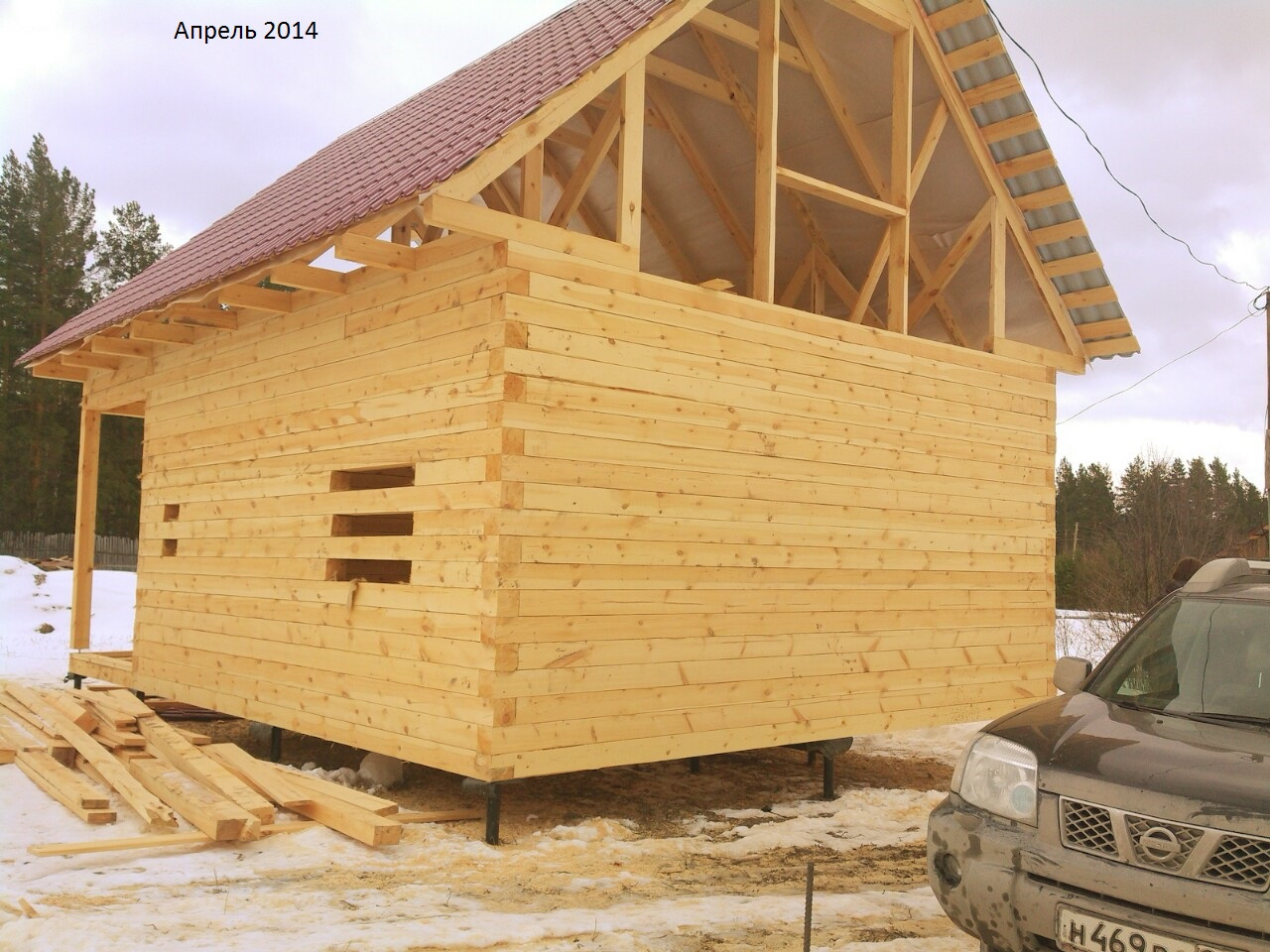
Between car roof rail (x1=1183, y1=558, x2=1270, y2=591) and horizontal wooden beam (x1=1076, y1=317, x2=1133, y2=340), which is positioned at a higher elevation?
horizontal wooden beam (x1=1076, y1=317, x2=1133, y2=340)

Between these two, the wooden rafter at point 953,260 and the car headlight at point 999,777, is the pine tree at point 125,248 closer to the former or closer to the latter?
the wooden rafter at point 953,260

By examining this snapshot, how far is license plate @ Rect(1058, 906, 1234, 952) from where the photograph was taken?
3.42 meters

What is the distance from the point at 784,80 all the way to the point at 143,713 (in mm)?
8061

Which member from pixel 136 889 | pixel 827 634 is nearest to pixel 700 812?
pixel 827 634

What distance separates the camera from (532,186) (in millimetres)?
7609

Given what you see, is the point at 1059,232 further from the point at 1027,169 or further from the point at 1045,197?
the point at 1027,169

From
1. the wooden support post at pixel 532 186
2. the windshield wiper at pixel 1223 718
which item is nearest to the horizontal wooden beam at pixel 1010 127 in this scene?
the wooden support post at pixel 532 186

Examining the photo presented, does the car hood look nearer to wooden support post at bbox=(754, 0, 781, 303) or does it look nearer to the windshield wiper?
the windshield wiper

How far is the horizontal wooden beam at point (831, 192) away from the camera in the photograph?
874 centimetres

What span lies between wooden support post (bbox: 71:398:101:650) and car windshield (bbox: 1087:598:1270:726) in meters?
12.5

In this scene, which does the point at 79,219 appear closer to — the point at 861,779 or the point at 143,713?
the point at 143,713

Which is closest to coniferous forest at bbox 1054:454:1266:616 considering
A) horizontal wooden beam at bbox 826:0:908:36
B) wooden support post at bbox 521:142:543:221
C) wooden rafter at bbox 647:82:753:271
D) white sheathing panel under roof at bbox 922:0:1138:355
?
white sheathing panel under roof at bbox 922:0:1138:355

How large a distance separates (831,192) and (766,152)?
81 centimetres

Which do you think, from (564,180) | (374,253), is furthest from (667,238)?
(374,253)
